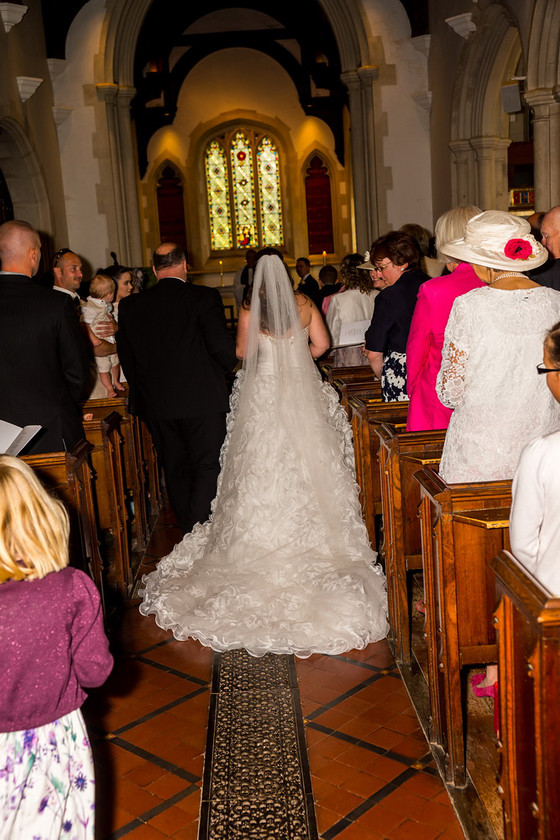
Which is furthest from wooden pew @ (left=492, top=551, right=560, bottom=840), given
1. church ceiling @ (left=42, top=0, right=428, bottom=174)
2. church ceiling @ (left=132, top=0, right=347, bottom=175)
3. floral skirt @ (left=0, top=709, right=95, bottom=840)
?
church ceiling @ (left=132, top=0, right=347, bottom=175)

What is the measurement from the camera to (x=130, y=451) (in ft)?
16.6

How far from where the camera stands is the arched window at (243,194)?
19.2 metres

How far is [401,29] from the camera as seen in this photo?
10664mm

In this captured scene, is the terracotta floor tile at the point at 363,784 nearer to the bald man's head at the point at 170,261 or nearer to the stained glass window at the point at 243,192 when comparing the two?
the bald man's head at the point at 170,261

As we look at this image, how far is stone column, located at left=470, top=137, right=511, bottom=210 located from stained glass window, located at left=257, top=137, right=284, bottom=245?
33.6 feet

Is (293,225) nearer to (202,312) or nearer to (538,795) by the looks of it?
(202,312)

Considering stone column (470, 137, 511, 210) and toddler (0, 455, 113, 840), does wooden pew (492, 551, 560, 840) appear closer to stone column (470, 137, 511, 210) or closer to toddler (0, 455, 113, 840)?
toddler (0, 455, 113, 840)

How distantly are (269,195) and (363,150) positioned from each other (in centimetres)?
856

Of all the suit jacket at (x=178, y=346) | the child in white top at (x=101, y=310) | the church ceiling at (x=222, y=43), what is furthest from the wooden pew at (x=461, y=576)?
the church ceiling at (x=222, y=43)

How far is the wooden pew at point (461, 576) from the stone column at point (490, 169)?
7.51 meters

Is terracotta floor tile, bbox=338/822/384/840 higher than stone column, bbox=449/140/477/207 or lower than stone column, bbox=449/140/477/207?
lower

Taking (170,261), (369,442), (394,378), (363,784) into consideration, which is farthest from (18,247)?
(363,784)

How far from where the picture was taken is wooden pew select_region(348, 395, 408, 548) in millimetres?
4055

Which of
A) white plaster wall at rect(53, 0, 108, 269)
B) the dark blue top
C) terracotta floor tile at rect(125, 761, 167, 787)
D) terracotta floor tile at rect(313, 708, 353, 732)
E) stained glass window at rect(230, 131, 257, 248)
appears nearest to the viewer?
terracotta floor tile at rect(125, 761, 167, 787)
